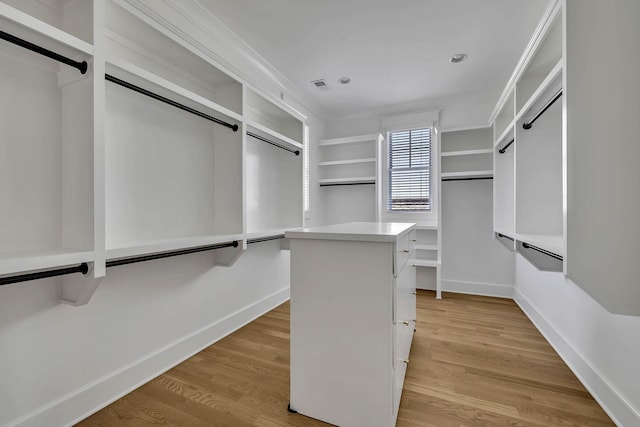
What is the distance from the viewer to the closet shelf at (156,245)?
4.43 ft

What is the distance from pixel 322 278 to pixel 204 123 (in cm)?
159

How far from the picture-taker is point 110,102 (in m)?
1.61

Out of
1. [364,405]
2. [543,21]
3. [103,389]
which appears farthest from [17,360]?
[543,21]

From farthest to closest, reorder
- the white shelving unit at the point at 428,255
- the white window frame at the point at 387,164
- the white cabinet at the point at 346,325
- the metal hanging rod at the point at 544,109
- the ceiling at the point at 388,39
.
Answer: the white window frame at the point at 387,164, the white shelving unit at the point at 428,255, the ceiling at the point at 388,39, the metal hanging rod at the point at 544,109, the white cabinet at the point at 346,325

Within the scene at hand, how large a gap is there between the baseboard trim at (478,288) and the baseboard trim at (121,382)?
2739 millimetres

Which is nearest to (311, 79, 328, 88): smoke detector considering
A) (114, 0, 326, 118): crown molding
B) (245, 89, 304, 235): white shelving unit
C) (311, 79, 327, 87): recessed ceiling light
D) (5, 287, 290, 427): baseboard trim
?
(311, 79, 327, 87): recessed ceiling light

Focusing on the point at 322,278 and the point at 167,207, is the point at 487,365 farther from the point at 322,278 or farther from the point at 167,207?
the point at 167,207

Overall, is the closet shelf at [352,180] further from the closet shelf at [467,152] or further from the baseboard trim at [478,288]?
the baseboard trim at [478,288]

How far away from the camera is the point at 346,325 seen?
1.38 meters

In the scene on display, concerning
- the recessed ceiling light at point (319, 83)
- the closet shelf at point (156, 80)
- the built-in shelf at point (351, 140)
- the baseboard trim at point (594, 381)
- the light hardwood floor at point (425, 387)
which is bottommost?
the light hardwood floor at point (425, 387)

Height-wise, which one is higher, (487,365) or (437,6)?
(437,6)

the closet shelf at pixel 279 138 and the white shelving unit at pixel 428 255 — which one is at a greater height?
the closet shelf at pixel 279 138

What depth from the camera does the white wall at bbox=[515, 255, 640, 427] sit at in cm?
139

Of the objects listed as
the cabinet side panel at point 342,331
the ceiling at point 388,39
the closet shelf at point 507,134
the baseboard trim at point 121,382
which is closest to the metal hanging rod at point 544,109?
the closet shelf at point 507,134
